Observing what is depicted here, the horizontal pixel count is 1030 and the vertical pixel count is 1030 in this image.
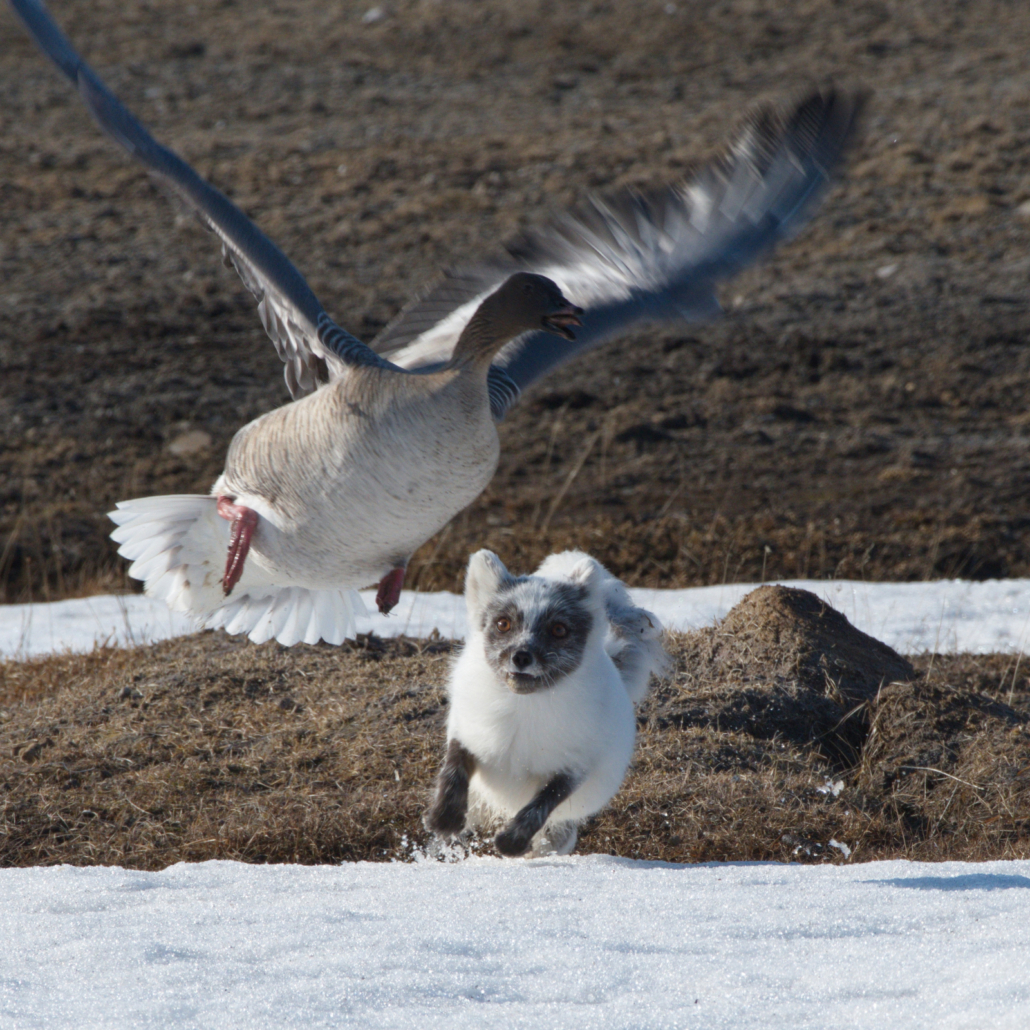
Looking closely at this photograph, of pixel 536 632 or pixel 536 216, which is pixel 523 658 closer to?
pixel 536 632

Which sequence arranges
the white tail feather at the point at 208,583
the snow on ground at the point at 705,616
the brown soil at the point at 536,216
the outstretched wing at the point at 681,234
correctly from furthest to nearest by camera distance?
the brown soil at the point at 536,216 → the snow on ground at the point at 705,616 → the white tail feather at the point at 208,583 → the outstretched wing at the point at 681,234

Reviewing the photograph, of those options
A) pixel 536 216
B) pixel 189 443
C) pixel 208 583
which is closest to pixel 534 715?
pixel 208 583

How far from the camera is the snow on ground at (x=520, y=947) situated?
3.35 m

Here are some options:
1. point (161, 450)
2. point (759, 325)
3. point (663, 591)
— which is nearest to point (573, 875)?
point (663, 591)

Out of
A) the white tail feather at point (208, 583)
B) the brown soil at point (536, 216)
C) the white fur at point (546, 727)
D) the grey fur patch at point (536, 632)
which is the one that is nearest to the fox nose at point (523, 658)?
the grey fur patch at point (536, 632)

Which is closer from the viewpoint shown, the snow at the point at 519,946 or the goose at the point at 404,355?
the snow at the point at 519,946

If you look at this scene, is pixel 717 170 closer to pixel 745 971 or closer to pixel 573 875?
pixel 573 875

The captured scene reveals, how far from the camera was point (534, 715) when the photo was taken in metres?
5.04

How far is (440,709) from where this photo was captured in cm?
670

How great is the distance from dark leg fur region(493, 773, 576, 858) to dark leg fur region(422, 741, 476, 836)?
0.71ft

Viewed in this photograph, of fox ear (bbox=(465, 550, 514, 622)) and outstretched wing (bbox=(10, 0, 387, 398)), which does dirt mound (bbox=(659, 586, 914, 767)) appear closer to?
fox ear (bbox=(465, 550, 514, 622))

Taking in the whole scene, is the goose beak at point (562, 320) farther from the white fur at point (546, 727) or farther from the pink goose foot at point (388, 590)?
the pink goose foot at point (388, 590)

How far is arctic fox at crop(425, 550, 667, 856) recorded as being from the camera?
16.3 ft

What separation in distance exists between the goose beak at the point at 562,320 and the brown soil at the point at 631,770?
84.0 inches
